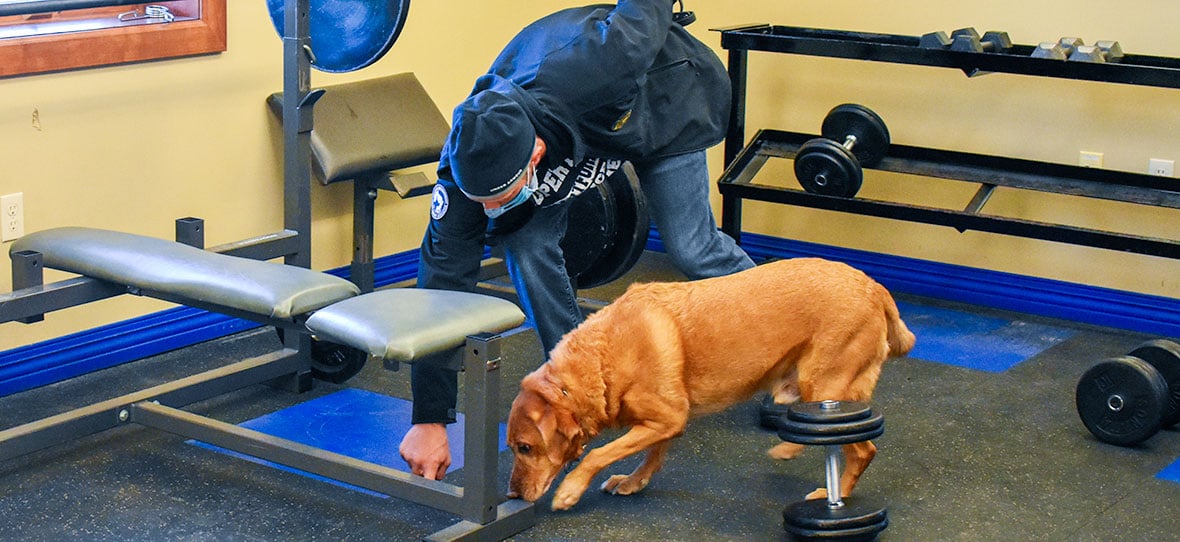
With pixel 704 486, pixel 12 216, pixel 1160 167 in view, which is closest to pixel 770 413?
pixel 704 486

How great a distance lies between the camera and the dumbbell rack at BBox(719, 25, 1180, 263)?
402cm

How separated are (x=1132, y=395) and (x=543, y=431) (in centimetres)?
156

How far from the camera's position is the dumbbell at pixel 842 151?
14.3 ft

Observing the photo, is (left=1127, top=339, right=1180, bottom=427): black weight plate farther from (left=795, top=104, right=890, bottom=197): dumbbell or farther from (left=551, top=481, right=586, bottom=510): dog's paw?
(left=551, top=481, right=586, bottom=510): dog's paw

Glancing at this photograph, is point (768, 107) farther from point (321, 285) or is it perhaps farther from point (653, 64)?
point (321, 285)

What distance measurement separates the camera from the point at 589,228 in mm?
3797

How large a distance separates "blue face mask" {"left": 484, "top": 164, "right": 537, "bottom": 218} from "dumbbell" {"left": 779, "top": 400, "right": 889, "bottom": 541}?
2.27 feet

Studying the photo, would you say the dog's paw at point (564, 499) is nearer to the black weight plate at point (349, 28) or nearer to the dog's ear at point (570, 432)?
→ the dog's ear at point (570, 432)

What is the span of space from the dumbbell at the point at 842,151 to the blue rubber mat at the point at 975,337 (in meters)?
0.51

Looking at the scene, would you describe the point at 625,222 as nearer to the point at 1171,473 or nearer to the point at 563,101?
the point at 563,101

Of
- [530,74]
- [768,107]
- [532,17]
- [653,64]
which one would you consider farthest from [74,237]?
[768,107]

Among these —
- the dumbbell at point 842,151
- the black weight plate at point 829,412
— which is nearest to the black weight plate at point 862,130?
the dumbbell at point 842,151

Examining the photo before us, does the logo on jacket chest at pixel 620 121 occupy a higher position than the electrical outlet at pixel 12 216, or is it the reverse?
the logo on jacket chest at pixel 620 121

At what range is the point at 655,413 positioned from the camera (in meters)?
2.78
